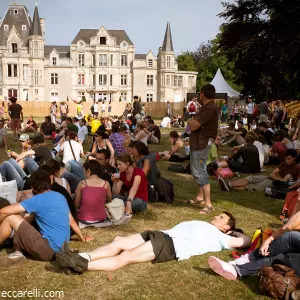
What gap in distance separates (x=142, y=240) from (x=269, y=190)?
476 cm

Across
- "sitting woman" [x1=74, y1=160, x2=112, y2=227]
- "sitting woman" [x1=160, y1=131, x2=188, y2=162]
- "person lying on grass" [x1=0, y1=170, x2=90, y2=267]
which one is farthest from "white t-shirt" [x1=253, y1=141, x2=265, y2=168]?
"person lying on grass" [x1=0, y1=170, x2=90, y2=267]

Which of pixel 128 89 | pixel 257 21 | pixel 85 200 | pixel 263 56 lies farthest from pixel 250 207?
pixel 128 89

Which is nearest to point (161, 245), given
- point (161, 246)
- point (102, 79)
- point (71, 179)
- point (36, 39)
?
point (161, 246)

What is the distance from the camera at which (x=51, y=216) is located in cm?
532

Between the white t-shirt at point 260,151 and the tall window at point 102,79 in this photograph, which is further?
the tall window at point 102,79

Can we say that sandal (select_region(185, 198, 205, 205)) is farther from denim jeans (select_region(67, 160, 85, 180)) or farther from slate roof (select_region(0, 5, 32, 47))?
slate roof (select_region(0, 5, 32, 47))

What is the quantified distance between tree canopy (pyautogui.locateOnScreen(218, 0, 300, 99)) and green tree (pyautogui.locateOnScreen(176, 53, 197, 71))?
59.3 metres

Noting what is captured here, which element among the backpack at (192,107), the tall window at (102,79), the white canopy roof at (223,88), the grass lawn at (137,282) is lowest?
the grass lawn at (137,282)

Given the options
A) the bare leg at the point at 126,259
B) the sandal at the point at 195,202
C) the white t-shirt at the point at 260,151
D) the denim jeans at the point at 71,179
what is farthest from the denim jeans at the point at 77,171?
the white t-shirt at the point at 260,151

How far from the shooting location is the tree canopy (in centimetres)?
2211

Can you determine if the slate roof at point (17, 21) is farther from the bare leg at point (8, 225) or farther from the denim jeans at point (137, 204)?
the bare leg at point (8, 225)

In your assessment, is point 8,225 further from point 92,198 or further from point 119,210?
point 119,210

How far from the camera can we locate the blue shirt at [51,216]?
17.2 ft

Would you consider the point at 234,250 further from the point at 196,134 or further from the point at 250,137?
the point at 250,137
